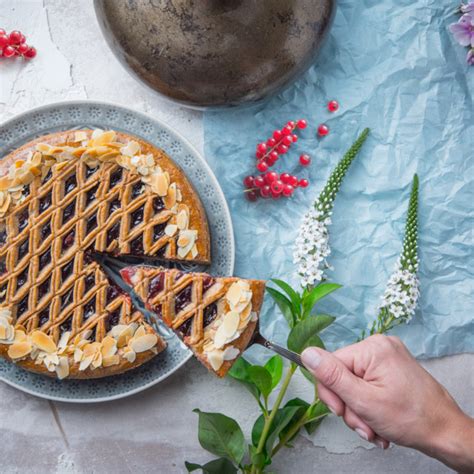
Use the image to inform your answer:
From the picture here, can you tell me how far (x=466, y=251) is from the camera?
1997mm

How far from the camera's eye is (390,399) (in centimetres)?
160

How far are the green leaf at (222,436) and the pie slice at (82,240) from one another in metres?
0.22

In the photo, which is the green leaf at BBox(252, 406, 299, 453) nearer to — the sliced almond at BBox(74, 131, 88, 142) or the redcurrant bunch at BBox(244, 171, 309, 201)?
the redcurrant bunch at BBox(244, 171, 309, 201)

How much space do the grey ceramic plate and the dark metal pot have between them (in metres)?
0.16

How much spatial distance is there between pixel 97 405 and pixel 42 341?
0.94 feet

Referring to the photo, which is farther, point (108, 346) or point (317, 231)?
point (317, 231)

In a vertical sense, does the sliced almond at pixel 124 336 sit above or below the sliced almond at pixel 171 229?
below

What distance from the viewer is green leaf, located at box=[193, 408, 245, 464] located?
6.11ft

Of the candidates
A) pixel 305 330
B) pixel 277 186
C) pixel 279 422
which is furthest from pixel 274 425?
pixel 277 186

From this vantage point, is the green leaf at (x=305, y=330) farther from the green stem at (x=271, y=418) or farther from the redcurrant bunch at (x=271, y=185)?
the redcurrant bunch at (x=271, y=185)

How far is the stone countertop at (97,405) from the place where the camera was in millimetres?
1975

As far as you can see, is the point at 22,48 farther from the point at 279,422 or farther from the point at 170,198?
the point at 279,422

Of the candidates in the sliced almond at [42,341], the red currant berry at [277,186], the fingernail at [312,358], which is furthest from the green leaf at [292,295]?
the sliced almond at [42,341]

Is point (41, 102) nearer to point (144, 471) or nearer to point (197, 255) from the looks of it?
point (197, 255)
